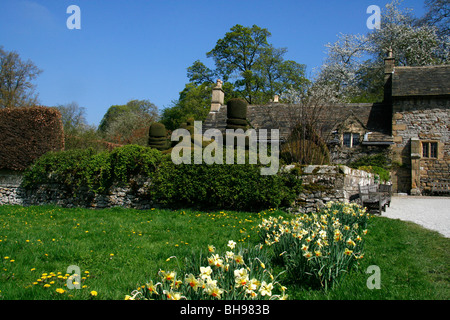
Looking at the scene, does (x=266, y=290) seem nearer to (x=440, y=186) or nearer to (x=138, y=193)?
(x=138, y=193)

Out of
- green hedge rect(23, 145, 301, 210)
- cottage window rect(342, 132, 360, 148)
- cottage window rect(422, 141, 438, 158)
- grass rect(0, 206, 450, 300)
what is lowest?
grass rect(0, 206, 450, 300)

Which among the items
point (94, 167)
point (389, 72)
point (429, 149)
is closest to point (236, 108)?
point (94, 167)

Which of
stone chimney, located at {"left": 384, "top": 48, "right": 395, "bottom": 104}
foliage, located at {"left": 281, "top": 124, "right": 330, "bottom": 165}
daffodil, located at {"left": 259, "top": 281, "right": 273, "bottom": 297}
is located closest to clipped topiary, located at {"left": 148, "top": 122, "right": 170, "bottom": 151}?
foliage, located at {"left": 281, "top": 124, "right": 330, "bottom": 165}

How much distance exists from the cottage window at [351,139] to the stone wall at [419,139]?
2429 mm

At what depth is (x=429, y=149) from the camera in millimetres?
22250

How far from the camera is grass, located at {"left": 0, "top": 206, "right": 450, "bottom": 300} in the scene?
3.74 metres

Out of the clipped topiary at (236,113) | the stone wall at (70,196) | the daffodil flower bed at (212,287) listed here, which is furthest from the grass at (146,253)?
the clipped topiary at (236,113)

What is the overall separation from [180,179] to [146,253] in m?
5.16

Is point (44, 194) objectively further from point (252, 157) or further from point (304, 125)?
point (304, 125)

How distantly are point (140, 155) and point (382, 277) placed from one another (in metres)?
8.34

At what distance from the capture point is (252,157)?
33.4 ft

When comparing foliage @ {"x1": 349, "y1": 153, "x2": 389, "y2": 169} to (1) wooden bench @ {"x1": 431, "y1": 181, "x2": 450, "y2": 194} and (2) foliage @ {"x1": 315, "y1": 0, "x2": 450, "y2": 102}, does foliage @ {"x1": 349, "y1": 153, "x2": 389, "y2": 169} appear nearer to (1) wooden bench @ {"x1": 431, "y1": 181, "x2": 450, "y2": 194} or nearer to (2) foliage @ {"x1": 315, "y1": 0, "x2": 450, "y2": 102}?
(1) wooden bench @ {"x1": 431, "y1": 181, "x2": 450, "y2": 194}

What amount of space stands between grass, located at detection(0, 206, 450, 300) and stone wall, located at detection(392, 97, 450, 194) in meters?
15.4

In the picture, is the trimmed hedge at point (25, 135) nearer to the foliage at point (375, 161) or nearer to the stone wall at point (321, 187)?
the stone wall at point (321, 187)
